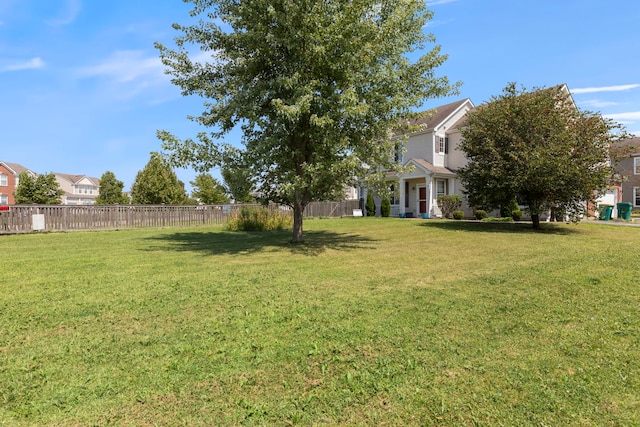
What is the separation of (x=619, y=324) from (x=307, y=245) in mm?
7408

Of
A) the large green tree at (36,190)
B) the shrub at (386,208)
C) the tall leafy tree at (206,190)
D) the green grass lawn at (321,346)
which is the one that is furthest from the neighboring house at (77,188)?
the green grass lawn at (321,346)

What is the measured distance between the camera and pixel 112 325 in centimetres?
385

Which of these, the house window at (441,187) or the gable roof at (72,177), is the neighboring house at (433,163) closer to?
the house window at (441,187)

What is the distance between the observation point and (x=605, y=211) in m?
21.2

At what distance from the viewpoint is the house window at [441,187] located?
23812 mm

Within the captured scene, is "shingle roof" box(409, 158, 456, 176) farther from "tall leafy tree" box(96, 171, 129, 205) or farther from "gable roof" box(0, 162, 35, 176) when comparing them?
"gable roof" box(0, 162, 35, 176)

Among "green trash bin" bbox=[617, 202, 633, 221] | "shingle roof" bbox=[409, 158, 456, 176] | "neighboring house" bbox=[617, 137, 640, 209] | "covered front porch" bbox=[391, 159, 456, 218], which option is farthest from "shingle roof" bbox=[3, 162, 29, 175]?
"neighboring house" bbox=[617, 137, 640, 209]

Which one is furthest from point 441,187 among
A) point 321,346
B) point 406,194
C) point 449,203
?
point 321,346

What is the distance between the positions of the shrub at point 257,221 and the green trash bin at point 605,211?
63.6 ft

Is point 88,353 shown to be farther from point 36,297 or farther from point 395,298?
point 395,298

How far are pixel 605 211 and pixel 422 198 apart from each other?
426 inches

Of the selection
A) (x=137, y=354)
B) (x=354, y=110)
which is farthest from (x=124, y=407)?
(x=354, y=110)

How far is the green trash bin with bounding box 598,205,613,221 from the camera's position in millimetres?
21156

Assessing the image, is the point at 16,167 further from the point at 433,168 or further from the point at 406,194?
the point at 433,168
